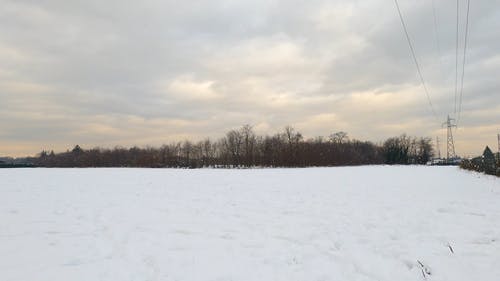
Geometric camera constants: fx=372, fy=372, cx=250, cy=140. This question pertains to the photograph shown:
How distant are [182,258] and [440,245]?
470cm

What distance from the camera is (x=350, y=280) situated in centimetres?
511

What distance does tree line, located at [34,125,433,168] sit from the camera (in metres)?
94.1

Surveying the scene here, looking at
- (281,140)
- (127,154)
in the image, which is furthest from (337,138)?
(127,154)

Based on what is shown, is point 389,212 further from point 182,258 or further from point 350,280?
point 182,258

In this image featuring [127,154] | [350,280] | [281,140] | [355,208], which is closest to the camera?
[350,280]

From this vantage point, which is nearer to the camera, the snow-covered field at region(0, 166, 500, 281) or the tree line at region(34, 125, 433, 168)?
the snow-covered field at region(0, 166, 500, 281)

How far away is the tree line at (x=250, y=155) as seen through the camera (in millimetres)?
94062

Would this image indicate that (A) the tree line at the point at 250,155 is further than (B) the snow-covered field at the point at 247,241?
Yes

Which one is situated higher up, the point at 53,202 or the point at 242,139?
the point at 242,139

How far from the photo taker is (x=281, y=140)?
10250cm

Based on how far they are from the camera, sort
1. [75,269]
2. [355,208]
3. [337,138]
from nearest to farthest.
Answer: [75,269]
[355,208]
[337,138]

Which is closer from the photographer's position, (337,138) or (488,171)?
(488,171)

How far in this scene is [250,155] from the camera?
321ft

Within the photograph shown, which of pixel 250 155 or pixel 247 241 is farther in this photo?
pixel 250 155
